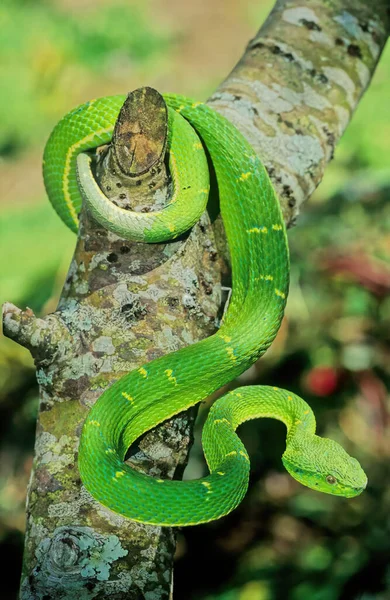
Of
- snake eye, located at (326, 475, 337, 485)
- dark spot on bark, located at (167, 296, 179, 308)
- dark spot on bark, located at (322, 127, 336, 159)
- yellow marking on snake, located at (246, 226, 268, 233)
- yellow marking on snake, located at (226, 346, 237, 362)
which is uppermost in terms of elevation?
dark spot on bark, located at (322, 127, 336, 159)

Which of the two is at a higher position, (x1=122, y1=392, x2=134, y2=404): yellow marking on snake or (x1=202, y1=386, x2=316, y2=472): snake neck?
(x1=122, y1=392, x2=134, y2=404): yellow marking on snake

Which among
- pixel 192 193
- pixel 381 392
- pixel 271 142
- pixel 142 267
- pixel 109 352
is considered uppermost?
pixel 271 142

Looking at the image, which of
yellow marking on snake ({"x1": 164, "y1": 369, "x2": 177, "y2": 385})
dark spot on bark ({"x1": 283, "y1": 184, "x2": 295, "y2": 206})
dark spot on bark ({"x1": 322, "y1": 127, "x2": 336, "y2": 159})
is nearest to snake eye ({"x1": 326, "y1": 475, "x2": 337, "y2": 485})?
yellow marking on snake ({"x1": 164, "y1": 369, "x2": 177, "y2": 385})

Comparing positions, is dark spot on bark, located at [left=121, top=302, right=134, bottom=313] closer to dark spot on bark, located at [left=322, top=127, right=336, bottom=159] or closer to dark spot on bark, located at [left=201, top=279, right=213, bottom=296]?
dark spot on bark, located at [left=201, top=279, right=213, bottom=296]

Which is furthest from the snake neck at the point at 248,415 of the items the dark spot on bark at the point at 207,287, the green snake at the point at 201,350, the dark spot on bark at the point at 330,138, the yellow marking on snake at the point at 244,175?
the dark spot on bark at the point at 330,138

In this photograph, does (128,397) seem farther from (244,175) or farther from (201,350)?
(244,175)

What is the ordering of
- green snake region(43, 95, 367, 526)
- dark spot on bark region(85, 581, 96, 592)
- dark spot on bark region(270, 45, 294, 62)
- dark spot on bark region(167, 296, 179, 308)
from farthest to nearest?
dark spot on bark region(270, 45, 294, 62)
dark spot on bark region(167, 296, 179, 308)
green snake region(43, 95, 367, 526)
dark spot on bark region(85, 581, 96, 592)

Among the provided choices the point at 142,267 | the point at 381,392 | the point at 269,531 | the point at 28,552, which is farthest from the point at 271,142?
the point at 269,531

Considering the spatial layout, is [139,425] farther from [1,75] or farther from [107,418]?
[1,75]

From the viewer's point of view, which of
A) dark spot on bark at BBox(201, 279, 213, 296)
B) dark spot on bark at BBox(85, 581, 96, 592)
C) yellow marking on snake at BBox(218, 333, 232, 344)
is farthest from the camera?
yellow marking on snake at BBox(218, 333, 232, 344)
